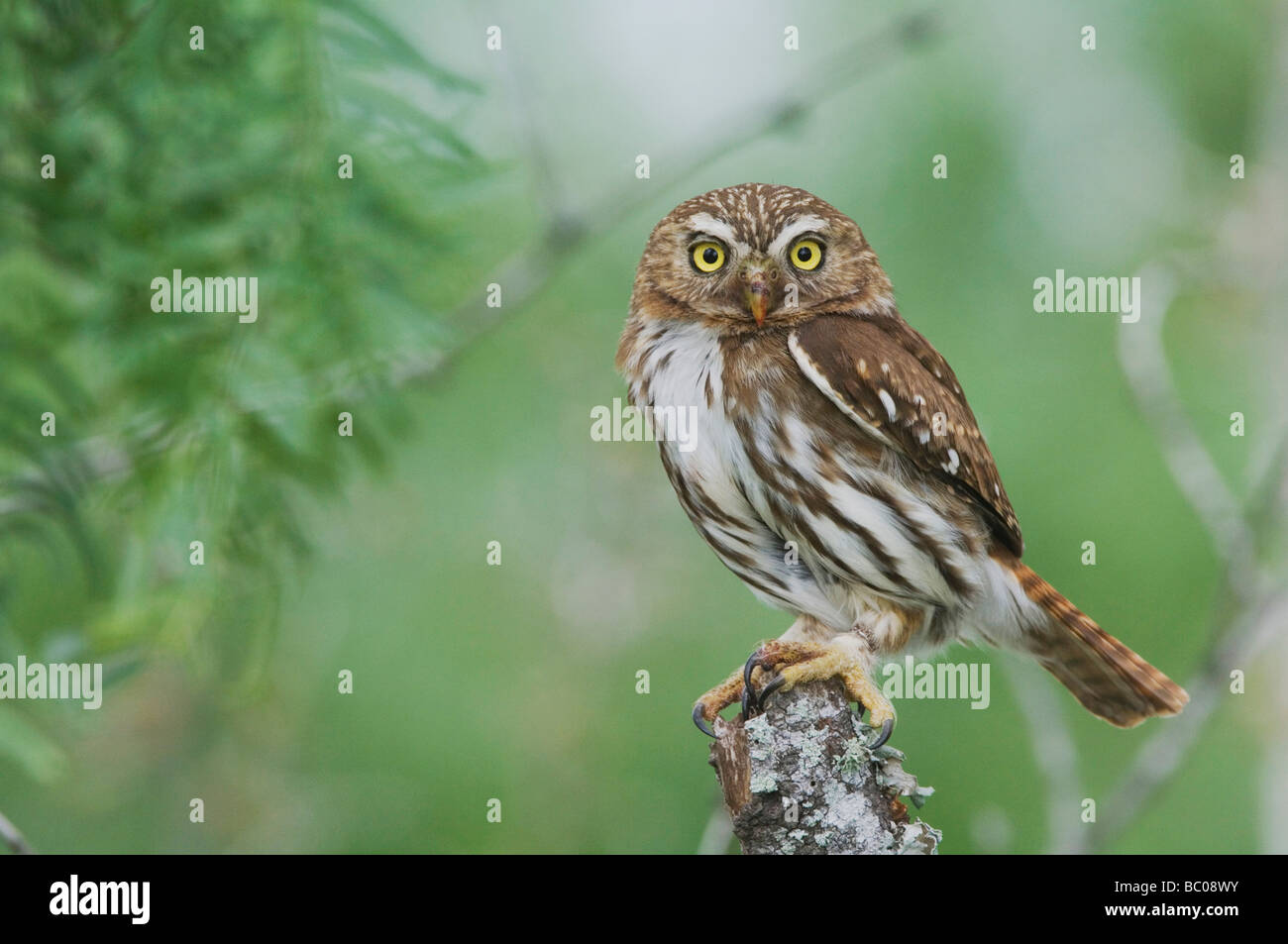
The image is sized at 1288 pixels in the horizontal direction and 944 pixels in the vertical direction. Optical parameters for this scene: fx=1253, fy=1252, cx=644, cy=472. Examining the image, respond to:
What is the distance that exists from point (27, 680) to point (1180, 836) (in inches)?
160

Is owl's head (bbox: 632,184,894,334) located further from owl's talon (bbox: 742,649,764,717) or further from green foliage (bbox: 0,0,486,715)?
owl's talon (bbox: 742,649,764,717)

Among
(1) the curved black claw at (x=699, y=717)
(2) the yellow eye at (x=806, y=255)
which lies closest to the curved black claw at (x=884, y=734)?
(1) the curved black claw at (x=699, y=717)

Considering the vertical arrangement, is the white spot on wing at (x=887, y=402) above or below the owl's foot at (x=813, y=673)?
above

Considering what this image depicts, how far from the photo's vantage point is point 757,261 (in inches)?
94.8

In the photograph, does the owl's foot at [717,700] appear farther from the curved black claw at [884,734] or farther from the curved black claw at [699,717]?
the curved black claw at [884,734]

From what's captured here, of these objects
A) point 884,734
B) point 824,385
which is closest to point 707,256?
point 824,385

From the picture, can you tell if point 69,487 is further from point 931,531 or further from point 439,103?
point 931,531

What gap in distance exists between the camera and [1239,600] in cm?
→ 325

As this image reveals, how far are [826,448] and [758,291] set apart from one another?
0.33 meters

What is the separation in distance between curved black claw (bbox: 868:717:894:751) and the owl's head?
0.78m

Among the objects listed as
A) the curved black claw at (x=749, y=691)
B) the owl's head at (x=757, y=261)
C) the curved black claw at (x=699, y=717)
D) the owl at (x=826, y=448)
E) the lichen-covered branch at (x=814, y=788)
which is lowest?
the lichen-covered branch at (x=814, y=788)

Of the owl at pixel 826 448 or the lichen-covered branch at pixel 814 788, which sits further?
the owl at pixel 826 448

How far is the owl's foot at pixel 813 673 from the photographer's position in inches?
79.4

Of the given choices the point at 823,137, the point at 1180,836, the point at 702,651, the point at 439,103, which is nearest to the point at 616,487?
the point at 702,651
